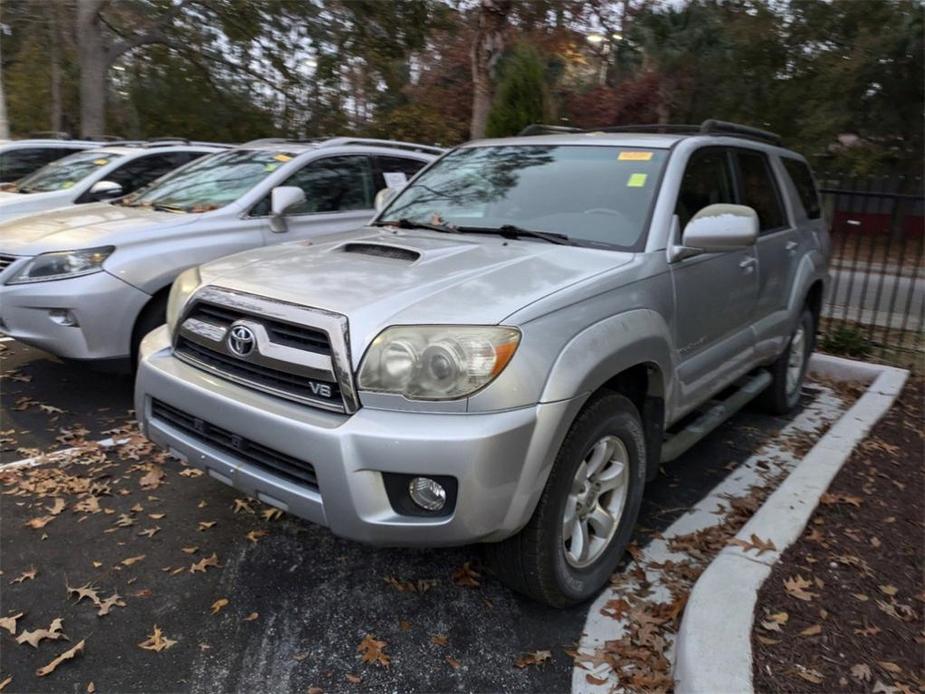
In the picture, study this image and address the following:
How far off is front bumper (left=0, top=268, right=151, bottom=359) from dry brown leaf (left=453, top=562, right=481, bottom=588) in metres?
2.79

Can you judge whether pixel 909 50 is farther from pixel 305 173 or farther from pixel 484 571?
pixel 484 571

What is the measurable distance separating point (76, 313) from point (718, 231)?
374 cm

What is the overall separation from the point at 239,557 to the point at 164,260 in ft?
7.85

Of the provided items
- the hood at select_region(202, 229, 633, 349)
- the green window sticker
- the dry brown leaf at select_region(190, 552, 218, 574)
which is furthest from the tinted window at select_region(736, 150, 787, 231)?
the dry brown leaf at select_region(190, 552, 218, 574)

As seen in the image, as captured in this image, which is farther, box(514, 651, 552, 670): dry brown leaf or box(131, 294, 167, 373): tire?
box(131, 294, 167, 373): tire

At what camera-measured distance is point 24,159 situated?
9.70m

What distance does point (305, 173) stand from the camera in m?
5.86

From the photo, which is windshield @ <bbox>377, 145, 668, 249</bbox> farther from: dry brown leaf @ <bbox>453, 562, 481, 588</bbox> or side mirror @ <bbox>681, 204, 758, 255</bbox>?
dry brown leaf @ <bbox>453, 562, 481, 588</bbox>

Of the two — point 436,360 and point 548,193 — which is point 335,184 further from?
point 436,360

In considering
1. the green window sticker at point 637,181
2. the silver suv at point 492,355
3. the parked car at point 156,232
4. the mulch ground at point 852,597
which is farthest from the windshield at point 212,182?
the mulch ground at point 852,597

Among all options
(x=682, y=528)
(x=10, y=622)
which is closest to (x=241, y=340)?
(x=10, y=622)

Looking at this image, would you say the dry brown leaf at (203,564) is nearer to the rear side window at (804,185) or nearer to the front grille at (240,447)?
the front grille at (240,447)

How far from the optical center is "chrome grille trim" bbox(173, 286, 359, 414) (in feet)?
8.09

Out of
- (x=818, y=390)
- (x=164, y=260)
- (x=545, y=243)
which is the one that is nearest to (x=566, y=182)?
(x=545, y=243)
